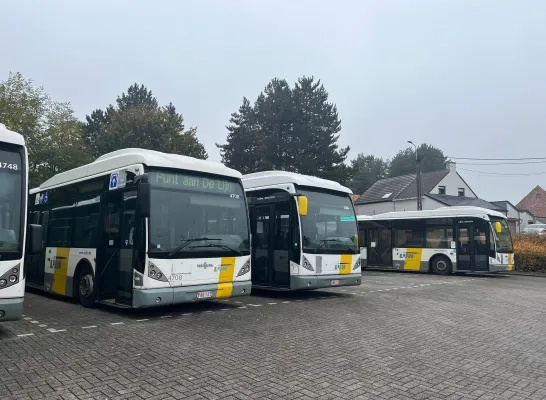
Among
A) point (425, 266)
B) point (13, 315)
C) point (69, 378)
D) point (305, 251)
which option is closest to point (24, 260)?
point (13, 315)

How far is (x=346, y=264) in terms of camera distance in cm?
1218

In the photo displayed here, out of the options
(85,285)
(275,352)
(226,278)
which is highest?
(226,278)

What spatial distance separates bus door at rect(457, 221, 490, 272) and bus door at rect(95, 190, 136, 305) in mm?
15508

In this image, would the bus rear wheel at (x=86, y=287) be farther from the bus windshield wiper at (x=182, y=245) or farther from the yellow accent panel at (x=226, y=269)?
the yellow accent panel at (x=226, y=269)

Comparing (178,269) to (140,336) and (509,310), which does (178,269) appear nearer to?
(140,336)

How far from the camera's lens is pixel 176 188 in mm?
8914

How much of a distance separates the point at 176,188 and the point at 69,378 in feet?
14.7

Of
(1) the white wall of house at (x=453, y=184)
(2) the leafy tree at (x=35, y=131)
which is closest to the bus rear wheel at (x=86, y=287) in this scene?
(2) the leafy tree at (x=35, y=131)

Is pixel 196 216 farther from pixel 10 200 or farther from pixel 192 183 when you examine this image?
pixel 10 200

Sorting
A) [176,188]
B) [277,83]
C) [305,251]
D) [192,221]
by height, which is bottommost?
[305,251]

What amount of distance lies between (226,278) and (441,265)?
13.9m

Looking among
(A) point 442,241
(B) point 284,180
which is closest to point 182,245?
(B) point 284,180

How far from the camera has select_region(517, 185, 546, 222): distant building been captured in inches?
2511

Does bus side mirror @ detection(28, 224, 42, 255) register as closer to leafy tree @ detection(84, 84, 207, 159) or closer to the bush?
the bush
